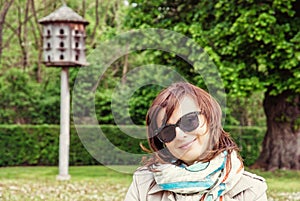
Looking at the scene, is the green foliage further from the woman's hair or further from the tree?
the woman's hair

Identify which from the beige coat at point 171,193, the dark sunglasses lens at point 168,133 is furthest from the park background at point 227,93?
the dark sunglasses lens at point 168,133

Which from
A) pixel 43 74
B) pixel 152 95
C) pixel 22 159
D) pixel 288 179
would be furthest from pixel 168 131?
pixel 43 74

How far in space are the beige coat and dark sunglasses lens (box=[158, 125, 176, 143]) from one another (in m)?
0.27

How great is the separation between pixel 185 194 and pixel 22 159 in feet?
64.2

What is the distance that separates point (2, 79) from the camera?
26156mm

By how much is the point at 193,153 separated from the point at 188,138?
7cm

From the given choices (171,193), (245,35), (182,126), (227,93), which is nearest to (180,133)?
(182,126)

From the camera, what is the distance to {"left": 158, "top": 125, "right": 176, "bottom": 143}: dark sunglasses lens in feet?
7.91

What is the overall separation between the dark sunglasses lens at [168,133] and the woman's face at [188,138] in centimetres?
2

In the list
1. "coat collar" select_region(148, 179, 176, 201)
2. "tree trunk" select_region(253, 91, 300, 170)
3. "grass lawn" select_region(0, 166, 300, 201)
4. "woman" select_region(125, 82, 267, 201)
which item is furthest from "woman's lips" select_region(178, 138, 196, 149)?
"tree trunk" select_region(253, 91, 300, 170)

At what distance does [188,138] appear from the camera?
8.07 ft

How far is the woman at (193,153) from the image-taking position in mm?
2451

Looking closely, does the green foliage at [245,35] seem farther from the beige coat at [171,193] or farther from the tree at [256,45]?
the beige coat at [171,193]

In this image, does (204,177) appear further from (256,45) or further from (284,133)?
(284,133)
